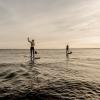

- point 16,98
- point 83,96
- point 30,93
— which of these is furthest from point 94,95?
point 16,98

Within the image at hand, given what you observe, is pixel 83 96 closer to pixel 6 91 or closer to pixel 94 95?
pixel 94 95

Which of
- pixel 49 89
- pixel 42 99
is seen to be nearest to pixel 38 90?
pixel 49 89

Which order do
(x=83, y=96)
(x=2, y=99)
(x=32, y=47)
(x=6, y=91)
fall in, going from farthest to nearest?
(x=32, y=47) → (x=6, y=91) → (x=83, y=96) → (x=2, y=99)

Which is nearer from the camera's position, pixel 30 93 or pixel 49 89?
pixel 30 93

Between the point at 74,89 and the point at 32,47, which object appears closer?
the point at 74,89

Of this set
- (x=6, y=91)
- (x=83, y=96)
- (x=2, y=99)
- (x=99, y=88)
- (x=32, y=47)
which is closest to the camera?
(x=2, y=99)

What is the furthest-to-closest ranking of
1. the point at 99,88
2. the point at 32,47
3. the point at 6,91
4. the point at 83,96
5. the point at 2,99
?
1. the point at 32,47
2. the point at 99,88
3. the point at 6,91
4. the point at 83,96
5. the point at 2,99

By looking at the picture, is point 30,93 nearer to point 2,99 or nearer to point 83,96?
point 2,99

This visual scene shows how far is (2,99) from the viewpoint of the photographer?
7.04 metres

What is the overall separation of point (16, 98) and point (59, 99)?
74.3 inches

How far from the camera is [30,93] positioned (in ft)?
25.3

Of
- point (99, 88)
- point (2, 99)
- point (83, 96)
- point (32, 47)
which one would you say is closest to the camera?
point (2, 99)

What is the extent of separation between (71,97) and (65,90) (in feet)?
3.38

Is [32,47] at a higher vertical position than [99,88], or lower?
higher
